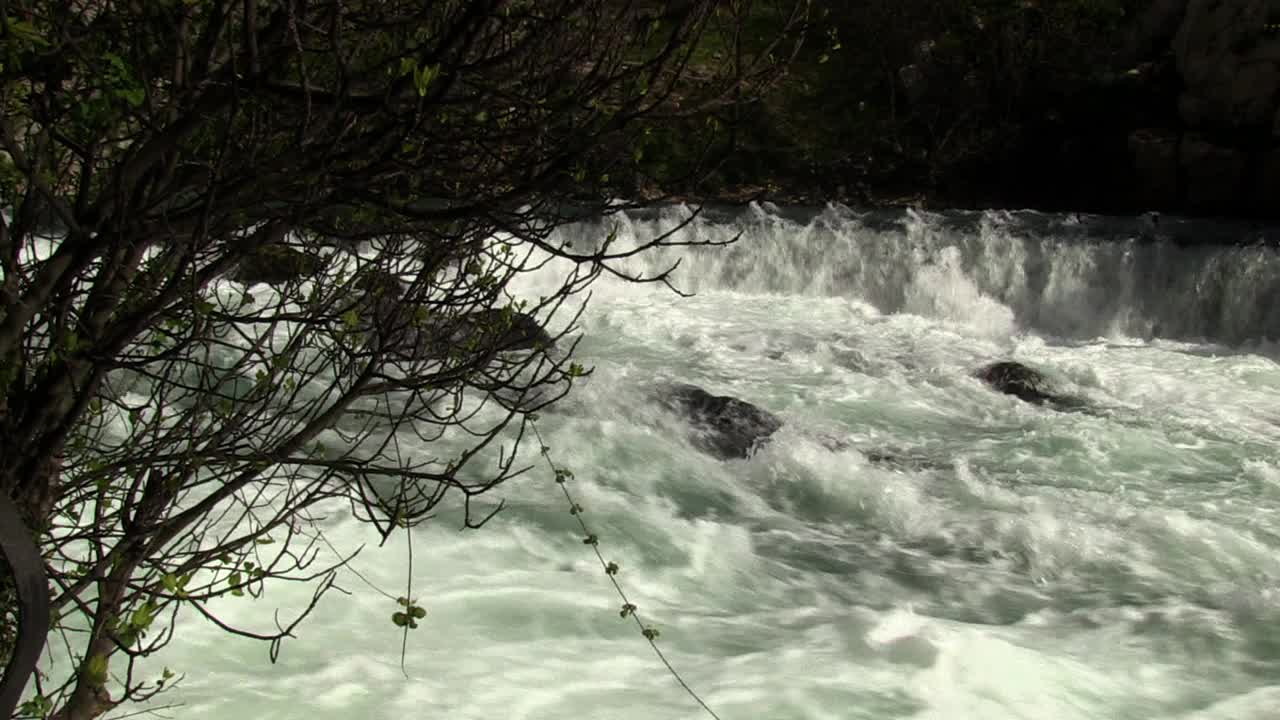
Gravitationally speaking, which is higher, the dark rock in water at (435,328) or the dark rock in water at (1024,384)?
the dark rock in water at (1024,384)

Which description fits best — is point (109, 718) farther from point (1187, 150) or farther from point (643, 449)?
point (1187, 150)

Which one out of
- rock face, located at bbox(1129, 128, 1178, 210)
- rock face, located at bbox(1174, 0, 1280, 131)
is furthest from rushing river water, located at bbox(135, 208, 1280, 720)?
rock face, located at bbox(1174, 0, 1280, 131)

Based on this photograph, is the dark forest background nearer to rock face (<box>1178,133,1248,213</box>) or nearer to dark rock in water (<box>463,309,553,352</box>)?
rock face (<box>1178,133,1248,213</box>)

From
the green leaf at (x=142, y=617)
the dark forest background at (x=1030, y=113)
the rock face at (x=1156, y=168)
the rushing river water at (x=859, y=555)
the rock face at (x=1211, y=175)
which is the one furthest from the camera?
the rock face at (x=1156, y=168)

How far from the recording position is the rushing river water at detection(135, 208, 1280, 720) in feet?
18.3

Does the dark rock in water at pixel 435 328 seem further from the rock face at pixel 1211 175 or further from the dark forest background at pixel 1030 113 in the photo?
the rock face at pixel 1211 175

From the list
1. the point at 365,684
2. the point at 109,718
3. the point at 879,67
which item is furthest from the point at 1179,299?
the point at 109,718

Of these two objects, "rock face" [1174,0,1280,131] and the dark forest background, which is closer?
"rock face" [1174,0,1280,131]

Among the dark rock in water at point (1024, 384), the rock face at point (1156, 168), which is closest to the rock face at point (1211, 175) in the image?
the rock face at point (1156, 168)

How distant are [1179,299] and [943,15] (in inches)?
344

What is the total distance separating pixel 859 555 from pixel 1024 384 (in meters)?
4.56

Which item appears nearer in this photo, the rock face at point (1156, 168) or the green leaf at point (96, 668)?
the green leaf at point (96, 668)

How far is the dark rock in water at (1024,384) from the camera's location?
36.5 feet

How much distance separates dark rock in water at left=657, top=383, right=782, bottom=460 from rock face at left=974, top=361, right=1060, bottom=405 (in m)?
2.81
